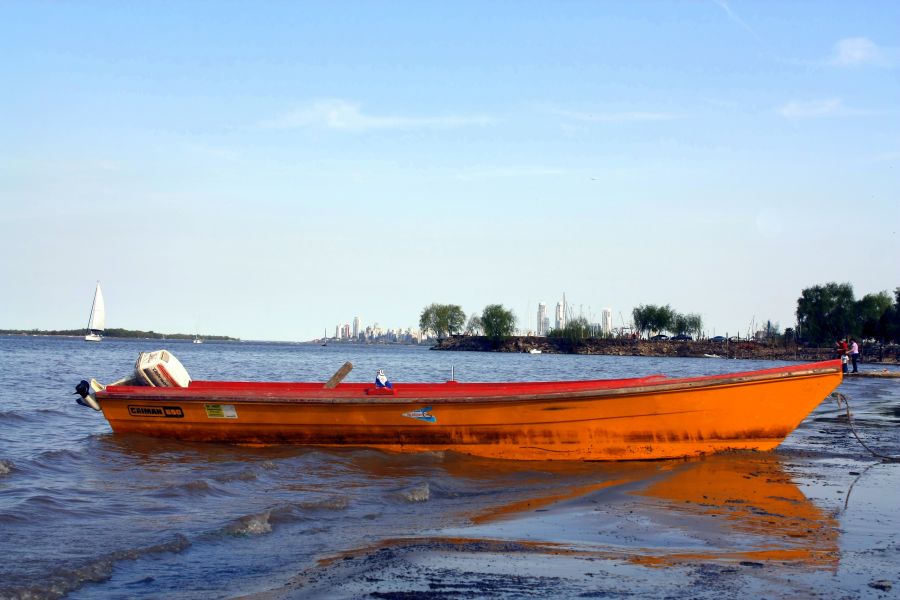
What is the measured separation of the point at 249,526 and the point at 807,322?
91505 millimetres

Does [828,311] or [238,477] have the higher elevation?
[828,311]

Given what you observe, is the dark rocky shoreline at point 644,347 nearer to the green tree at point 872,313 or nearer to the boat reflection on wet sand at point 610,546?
the green tree at point 872,313

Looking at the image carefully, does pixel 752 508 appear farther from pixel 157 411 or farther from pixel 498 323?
Result: pixel 498 323

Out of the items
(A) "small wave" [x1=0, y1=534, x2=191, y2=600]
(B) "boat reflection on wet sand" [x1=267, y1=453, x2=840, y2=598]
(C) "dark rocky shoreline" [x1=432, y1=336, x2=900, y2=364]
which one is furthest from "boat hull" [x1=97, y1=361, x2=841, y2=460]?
(C) "dark rocky shoreline" [x1=432, y1=336, x2=900, y2=364]

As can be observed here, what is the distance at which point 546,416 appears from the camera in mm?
→ 10430

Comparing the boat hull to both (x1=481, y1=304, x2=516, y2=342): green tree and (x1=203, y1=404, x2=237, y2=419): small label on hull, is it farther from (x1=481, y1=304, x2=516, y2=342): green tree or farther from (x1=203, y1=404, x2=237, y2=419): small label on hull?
(x1=481, y1=304, x2=516, y2=342): green tree

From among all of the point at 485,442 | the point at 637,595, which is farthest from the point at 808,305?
the point at 637,595

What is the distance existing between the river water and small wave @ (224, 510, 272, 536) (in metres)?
0.01

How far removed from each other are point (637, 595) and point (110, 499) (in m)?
5.98

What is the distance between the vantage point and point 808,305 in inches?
3457

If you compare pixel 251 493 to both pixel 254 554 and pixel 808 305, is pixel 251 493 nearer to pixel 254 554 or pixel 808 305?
pixel 254 554

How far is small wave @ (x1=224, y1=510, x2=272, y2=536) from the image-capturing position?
267 inches

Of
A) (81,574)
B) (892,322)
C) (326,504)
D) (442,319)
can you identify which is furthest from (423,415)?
(442,319)

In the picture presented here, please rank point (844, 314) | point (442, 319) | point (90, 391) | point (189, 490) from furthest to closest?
1. point (442, 319)
2. point (844, 314)
3. point (90, 391)
4. point (189, 490)
